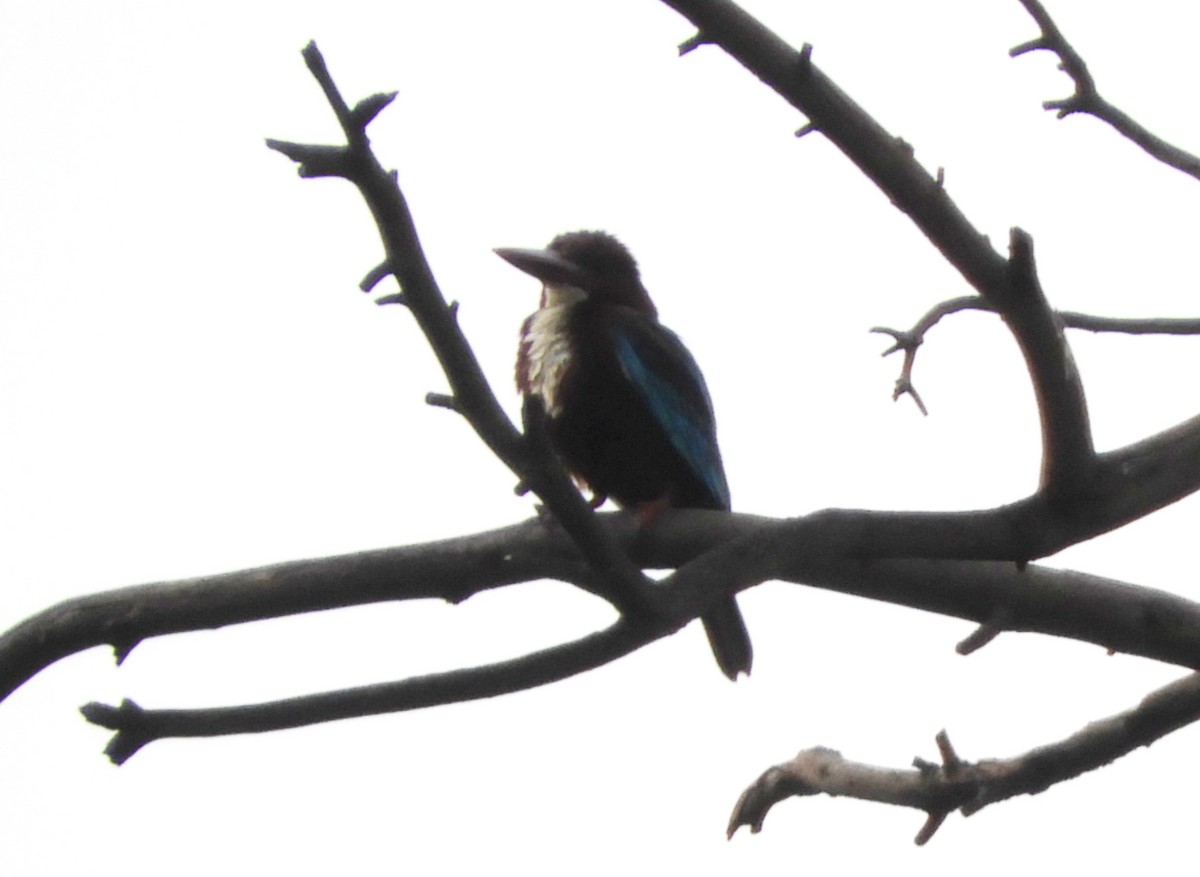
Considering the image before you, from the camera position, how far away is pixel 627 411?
3.79 meters

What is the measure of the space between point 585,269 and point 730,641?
116 centimetres

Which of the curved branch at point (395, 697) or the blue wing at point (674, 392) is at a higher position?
the blue wing at point (674, 392)

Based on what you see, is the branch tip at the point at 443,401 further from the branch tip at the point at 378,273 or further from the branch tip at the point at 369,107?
the branch tip at the point at 369,107

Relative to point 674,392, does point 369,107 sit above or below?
below

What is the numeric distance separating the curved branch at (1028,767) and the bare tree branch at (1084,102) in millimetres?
977

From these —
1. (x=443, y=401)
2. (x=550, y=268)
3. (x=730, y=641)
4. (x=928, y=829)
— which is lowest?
(x=928, y=829)

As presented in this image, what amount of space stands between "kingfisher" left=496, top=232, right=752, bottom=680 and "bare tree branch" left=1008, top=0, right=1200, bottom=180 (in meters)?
1.49

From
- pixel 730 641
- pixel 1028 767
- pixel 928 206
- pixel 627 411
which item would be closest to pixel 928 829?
pixel 1028 767

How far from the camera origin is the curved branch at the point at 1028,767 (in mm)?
2879

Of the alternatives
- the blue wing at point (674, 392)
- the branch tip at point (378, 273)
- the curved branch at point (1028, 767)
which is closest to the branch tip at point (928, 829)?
the curved branch at point (1028, 767)

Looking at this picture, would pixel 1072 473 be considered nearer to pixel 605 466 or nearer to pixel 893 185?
pixel 893 185

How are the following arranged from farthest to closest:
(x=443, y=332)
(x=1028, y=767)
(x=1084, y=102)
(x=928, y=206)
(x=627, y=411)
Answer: (x=627, y=411)
(x=1028, y=767)
(x=1084, y=102)
(x=928, y=206)
(x=443, y=332)

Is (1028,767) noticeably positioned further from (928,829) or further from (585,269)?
(585,269)

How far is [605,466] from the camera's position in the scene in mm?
3824
